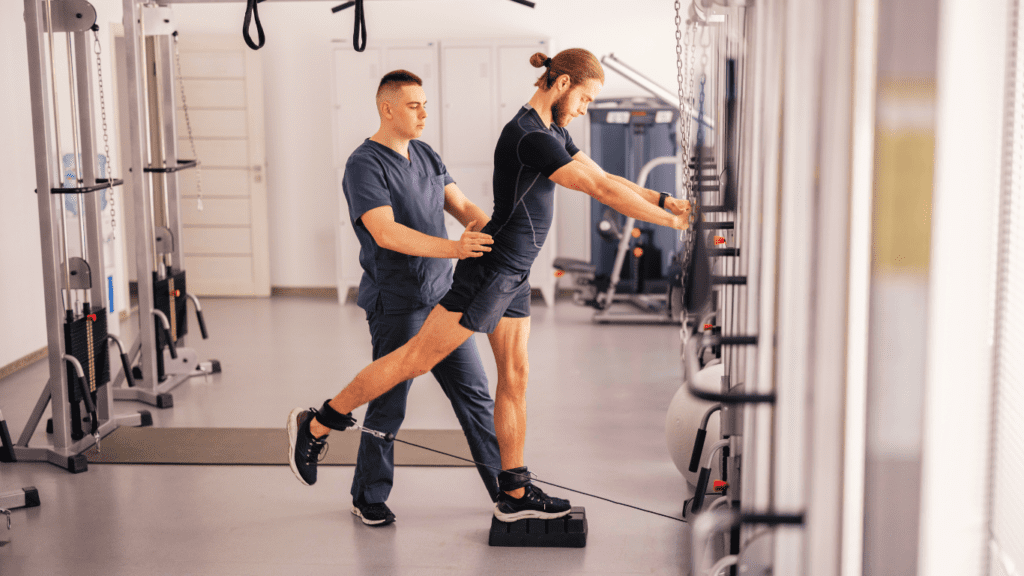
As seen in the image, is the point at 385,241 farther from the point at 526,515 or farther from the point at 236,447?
the point at 236,447

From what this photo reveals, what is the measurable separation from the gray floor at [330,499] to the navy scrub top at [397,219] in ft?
2.64

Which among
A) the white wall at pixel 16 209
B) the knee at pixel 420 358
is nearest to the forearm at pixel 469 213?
the knee at pixel 420 358

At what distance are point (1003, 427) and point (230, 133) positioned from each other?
725 cm

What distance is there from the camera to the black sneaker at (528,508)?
305 cm

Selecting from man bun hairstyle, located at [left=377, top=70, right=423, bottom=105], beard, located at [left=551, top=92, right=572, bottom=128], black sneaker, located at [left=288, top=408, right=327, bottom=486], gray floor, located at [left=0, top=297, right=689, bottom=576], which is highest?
man bun hairstyle, located at [left=377, top=70, right=423, bottom=105]

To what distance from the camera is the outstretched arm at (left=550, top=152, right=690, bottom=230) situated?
2533 mm

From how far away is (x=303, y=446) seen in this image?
302 cm

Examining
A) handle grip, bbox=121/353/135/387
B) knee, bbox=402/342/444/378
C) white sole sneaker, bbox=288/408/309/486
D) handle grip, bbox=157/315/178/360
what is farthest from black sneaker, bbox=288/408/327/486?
handle grip, bbox=157/315/178/360

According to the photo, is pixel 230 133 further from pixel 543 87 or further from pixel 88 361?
pixel 543 87

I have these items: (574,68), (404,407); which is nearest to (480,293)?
(404,407)

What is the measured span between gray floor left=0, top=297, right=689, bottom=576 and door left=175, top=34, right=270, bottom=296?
94.6 inches

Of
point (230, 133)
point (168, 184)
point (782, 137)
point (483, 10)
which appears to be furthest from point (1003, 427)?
point (230, 133)

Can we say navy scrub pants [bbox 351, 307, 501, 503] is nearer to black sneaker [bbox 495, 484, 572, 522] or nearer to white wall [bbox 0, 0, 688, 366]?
black sneaker [bbox 495, 484, 572, 522]

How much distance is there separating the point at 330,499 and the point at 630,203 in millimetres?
1691
